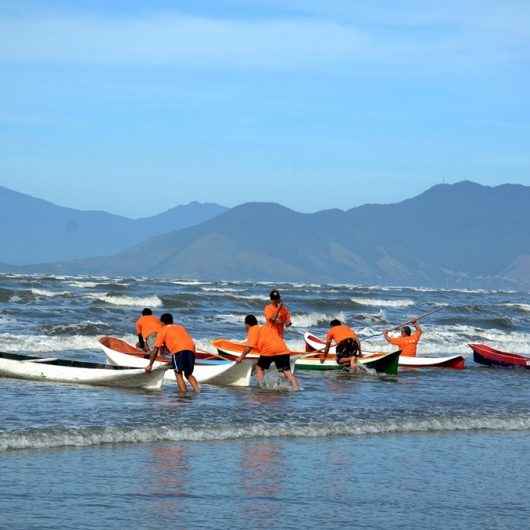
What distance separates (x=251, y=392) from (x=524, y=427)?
4.51 metres

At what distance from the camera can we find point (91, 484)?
34.1ft

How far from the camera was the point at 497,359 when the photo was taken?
85.4ft

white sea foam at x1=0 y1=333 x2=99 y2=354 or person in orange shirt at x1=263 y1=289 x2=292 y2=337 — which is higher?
person in orange shirt at x1=263 y1=289 x2=292 y2=337

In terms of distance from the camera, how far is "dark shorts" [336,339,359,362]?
73.2 feet

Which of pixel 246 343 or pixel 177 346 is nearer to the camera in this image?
pixel 177 346

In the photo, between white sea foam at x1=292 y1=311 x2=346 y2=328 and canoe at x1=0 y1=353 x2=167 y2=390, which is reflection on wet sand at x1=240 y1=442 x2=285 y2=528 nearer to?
canoe at x1=0 y1=353 x2=167 y2=390

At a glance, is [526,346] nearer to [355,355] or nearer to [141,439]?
[355,355]

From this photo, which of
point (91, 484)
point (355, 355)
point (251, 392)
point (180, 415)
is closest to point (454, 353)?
point (355, 355)

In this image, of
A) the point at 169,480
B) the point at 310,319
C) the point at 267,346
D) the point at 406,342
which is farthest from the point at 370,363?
the point at 310,319

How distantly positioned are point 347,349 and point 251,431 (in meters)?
8.68

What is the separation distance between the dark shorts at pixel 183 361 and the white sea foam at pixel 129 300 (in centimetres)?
3553

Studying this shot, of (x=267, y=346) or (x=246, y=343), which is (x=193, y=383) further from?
(x=246, y=343)

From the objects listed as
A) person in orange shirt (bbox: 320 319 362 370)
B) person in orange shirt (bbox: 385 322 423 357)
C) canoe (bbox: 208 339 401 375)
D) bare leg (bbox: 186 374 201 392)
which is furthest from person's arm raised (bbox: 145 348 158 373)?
person in orange shirt (bbox: 385 322 423 357)

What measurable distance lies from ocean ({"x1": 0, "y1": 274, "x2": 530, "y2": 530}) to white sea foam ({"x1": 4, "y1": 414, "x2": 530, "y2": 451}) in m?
0.02
